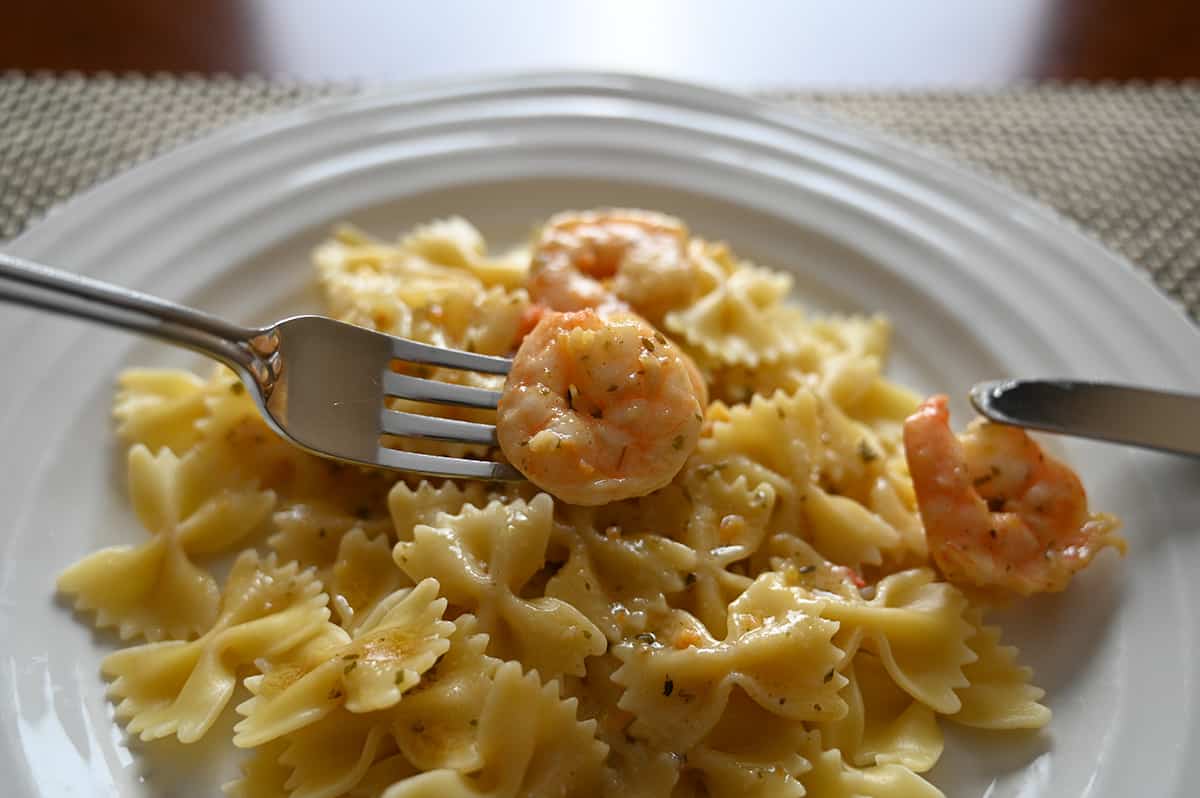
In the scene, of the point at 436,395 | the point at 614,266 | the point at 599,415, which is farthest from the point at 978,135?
the point at 436,395

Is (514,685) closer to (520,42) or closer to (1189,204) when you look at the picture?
(1189,204)

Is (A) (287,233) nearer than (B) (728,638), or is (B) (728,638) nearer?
(B) (728,638)

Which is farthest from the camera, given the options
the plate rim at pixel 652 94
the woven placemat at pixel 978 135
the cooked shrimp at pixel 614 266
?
the woven placemat at pixel 978 135

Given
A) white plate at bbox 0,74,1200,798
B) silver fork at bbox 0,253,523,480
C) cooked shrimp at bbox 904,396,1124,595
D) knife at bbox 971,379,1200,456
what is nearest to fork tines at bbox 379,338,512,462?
silver fork at bbox 0,253,523,480

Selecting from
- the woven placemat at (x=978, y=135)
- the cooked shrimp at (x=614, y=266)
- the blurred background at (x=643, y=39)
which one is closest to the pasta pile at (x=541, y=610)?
the cooked shrimp at (x=614, y=266)

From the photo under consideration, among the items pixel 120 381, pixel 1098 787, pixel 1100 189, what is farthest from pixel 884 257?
pixel 120 381

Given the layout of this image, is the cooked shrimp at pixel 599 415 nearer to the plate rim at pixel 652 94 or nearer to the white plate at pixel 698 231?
the white plate at pixel 698 231
